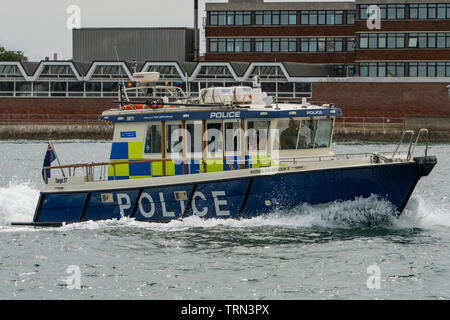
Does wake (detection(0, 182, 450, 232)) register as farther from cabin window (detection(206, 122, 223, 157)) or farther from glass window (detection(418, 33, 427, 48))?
glass window (detection(418, 33, 427, 48))

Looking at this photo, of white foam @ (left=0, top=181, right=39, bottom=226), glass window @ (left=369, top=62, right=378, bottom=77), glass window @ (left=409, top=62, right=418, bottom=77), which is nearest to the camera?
white foam @ (left=0, top=181, right=39, bottom=226)

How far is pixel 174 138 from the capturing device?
77.6 ft

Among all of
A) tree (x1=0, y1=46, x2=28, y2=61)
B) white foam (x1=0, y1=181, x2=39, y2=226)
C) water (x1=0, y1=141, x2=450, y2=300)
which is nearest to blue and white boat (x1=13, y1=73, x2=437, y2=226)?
water (x1=0, y1=141, x2=450, y2=300)

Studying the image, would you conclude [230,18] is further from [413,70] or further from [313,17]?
[413,70]

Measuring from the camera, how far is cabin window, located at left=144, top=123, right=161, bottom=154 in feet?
77.9

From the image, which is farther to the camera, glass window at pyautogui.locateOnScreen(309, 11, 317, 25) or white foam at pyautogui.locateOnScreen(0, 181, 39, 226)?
glass window at pyautogui.locateOnScreen(309, 11, 317, 25)

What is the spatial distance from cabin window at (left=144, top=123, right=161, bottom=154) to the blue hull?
1276 mm

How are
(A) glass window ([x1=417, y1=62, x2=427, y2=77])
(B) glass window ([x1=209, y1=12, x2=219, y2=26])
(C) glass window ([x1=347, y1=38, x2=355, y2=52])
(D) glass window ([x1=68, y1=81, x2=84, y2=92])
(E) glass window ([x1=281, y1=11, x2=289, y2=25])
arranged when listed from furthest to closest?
(B) glass window ([x1=209, y1=12, x2=219, y2=26])
(E) glass window ([x1=281, y1=11, x2=289, y2=25])
(C) glass window ([x1=347, y1=38, x2=355, y2=52])
(D) glass window ([x1=68, y1=81, x2=84, y2=92])
(A) glass window ([x1=417, y1=62, x2=427, y2=77])

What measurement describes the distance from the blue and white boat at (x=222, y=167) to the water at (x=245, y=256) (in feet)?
1.25

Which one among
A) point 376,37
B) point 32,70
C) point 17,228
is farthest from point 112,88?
point 17,228

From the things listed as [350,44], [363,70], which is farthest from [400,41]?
[350,44]

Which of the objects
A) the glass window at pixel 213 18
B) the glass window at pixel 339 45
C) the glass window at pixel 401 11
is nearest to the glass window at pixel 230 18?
the glass window at pixel 213 18

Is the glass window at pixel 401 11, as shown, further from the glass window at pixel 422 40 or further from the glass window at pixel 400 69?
the glass window at pixel 400 69
